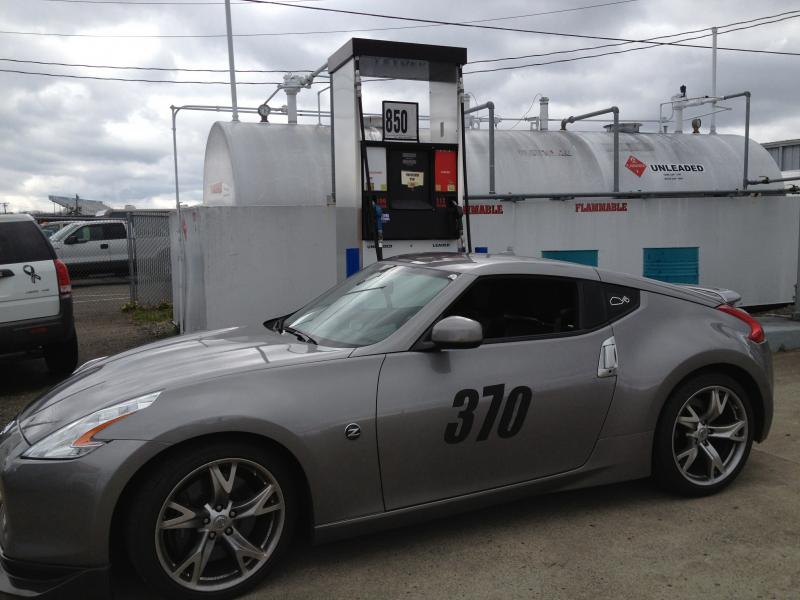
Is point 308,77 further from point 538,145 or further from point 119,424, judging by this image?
point 119,424

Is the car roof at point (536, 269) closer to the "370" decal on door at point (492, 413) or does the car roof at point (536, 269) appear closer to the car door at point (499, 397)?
the car door at point (499, 397)


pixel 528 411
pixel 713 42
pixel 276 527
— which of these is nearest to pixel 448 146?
pixel 528 411

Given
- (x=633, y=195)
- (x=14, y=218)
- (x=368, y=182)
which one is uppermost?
(x=368, y=182)

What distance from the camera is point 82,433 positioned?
2.93 meters

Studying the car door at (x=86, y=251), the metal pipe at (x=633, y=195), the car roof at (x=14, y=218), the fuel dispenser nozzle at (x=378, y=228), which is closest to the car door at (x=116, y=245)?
the car door at (x=86, y=251)

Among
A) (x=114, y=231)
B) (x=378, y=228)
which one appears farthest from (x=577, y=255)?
(x=114, y=231)

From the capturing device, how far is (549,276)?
3.99 metres

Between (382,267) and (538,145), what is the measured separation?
22.4ft

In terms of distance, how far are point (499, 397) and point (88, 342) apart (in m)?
8.12

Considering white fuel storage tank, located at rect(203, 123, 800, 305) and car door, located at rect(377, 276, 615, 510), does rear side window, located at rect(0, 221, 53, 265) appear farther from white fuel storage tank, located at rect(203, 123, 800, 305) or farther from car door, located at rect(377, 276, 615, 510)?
car door, located at rect(377, 276, 615, 510)

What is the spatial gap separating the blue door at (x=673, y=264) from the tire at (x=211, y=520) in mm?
8462

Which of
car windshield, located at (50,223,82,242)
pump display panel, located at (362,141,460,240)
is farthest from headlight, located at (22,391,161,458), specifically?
car windshield, located at (50,223,82,242)

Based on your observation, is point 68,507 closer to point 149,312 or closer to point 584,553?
point 584,553

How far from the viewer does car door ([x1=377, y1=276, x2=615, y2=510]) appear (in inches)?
133
